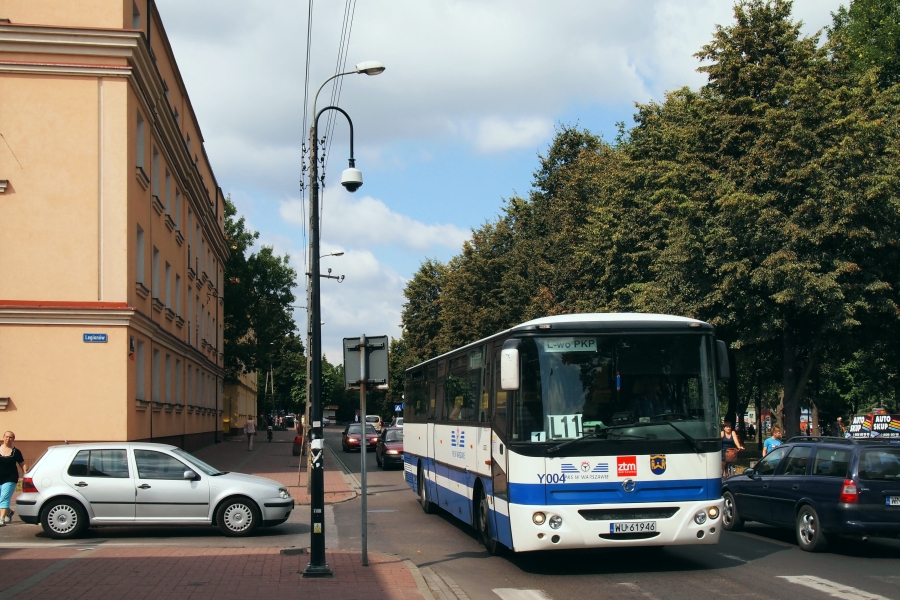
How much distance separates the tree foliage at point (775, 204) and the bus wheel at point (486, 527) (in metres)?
14.9

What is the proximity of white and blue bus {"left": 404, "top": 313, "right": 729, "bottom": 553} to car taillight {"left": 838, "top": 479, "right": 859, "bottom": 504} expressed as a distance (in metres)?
2.19

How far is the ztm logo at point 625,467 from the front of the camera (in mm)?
10266

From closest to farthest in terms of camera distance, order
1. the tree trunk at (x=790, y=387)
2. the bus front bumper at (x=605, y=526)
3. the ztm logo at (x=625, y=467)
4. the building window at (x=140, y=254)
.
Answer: the bus front bumper at (x=605, y=526) < the ztm logo at (x=625, y=467) < the building window at (x=140, y=254) < the tree trunk at (x=790, y=387)

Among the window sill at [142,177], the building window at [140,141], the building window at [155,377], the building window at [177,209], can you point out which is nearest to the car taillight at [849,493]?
the window sill at [142,177]

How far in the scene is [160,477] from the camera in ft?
45.6

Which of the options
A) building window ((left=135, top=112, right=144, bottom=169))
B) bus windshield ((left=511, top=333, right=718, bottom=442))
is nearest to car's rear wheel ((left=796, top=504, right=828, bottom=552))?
bus windshield ((left=511, top=333, right=718, bottom=442))

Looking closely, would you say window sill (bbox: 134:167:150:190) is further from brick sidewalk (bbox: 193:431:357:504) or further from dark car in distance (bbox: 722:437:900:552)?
dark car in distance (bbox: 722:437:900:552)

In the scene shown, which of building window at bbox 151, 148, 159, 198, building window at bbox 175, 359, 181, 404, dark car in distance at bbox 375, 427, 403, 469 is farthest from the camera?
building window at bbox 175, 359, 181, 404

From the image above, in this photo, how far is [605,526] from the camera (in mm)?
10219

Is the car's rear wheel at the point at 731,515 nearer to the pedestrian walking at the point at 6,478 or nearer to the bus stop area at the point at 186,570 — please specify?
the bus stop area at the point at 186,570

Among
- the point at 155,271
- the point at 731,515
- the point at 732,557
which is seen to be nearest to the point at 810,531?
the point at 732,557

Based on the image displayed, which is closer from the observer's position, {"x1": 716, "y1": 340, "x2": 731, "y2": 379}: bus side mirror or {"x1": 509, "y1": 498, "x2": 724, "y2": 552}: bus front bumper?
{"x1": 509, "y1": 498, "x2": 724, "y2": 552}: bus front bumper

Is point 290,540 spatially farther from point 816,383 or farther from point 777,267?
point 816,383

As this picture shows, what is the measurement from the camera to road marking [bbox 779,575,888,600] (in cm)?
907
